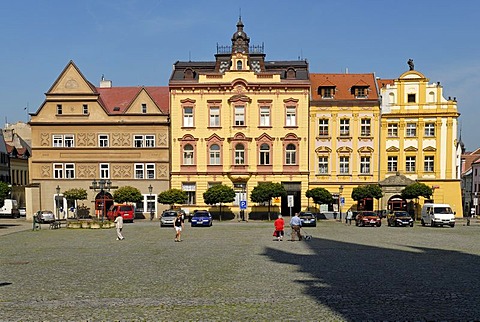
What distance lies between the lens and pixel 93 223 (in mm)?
40844

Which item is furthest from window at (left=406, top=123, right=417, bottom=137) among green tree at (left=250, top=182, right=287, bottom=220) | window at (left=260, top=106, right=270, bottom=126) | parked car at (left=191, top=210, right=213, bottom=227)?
parked car at (left=191, top=210, right=213, bottom=227)

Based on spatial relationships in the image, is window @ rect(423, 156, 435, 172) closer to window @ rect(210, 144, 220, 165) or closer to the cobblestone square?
window @ rect(210, 144, 220, 165)

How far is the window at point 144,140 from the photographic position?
55.8 meters

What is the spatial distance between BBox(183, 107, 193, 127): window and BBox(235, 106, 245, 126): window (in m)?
4.58

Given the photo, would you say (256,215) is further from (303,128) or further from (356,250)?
(356,250)

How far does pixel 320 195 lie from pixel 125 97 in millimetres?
24278

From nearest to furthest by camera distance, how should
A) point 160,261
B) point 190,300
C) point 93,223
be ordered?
point 190,300 < point 160,261 < point 93,223

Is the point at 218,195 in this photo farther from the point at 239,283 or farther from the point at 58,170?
the point at 239,283

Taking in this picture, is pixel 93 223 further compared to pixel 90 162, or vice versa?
pixel 90 162

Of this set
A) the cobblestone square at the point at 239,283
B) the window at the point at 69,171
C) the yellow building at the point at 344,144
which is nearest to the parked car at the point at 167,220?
the window at the point at 69,171

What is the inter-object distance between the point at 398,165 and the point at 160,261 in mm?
40549

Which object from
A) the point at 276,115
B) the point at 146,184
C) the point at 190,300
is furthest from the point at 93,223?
the point at 190,300

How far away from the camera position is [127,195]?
52.2m

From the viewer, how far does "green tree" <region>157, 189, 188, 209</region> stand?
51.4 metres
